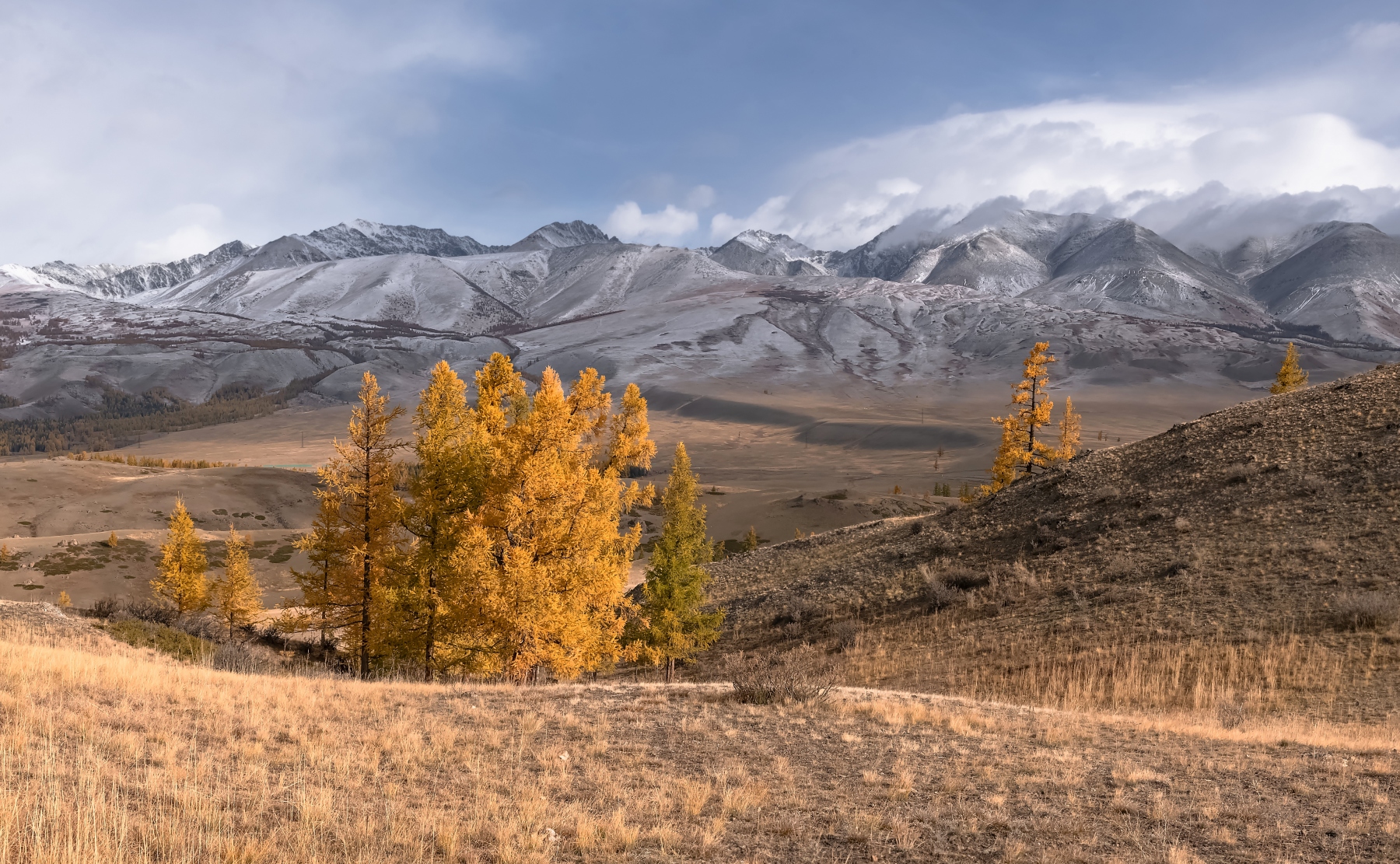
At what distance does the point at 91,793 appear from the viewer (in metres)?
6.81

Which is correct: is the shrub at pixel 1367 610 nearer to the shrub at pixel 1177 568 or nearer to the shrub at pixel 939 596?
the shrub at pixel 1177 568

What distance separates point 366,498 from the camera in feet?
82.1

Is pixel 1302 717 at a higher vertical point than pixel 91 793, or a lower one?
lower

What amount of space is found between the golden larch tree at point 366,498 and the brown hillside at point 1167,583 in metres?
15.2

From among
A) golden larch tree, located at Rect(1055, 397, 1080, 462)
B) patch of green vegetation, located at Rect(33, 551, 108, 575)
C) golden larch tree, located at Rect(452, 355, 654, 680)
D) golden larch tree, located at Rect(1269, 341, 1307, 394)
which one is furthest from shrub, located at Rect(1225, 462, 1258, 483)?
patch of green vegetation, located at Rect(33, 551, 108, 575)

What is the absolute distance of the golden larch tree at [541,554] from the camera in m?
18.8

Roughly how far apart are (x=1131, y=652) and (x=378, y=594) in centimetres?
2164

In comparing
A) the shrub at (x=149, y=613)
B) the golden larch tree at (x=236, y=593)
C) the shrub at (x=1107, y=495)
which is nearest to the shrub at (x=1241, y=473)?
the shrub at (x=1107, y=495)

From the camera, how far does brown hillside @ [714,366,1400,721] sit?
17.8 m

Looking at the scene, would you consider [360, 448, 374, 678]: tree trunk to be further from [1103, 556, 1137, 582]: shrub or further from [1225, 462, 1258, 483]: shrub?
[1225, 462, 1258, 483]: shrub

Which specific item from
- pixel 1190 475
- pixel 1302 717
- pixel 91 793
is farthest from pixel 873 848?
pixel 1190 475

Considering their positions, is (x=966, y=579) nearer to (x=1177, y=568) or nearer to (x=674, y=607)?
(x=1177, y=568)

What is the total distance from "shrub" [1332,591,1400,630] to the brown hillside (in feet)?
0.16

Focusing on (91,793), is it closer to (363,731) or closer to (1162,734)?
(363,731)
